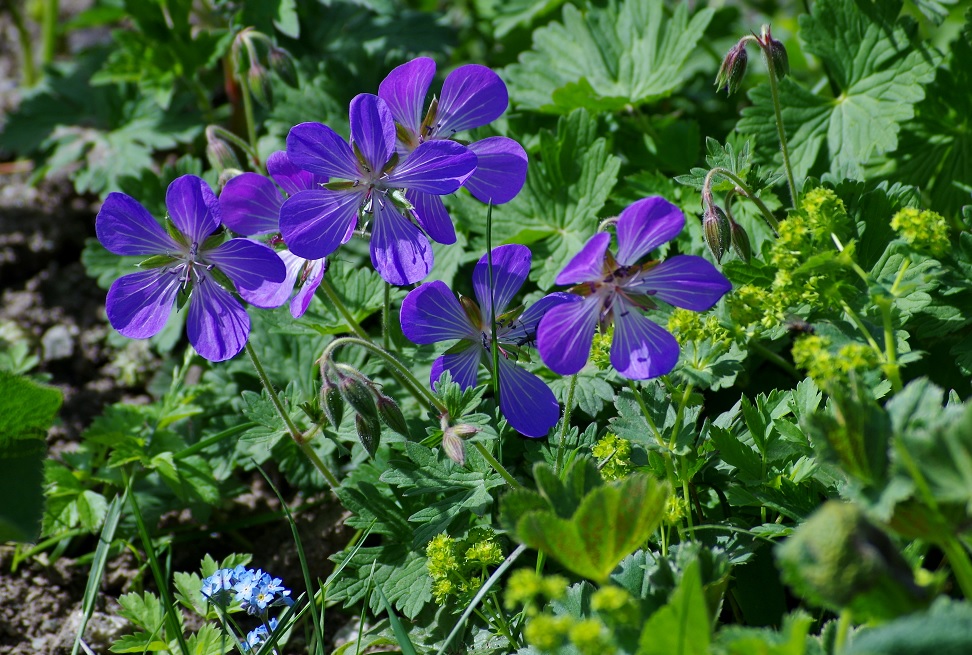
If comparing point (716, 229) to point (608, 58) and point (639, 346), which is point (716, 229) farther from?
point (608, 58)

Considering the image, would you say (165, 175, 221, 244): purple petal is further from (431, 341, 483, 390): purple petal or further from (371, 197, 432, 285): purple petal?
(431, 341, 483, 390): purple petal

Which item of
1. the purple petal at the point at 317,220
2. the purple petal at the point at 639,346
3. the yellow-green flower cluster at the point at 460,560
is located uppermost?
the purple petal at the point at 317,220

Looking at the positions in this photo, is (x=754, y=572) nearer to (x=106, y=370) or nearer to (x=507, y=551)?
(x=507, y=551)

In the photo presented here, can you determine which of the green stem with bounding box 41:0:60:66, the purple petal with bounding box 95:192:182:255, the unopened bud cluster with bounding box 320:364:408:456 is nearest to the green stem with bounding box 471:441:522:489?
the unopened bud cluster with bounding box 320:364:408:456

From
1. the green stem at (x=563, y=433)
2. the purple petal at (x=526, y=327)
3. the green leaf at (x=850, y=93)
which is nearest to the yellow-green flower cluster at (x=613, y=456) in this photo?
the green stem at (x=563, y=433)

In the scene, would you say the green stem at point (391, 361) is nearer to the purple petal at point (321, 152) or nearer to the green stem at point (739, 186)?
the purple petal at point (321, 152)

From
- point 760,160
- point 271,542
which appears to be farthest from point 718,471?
point 271,542
